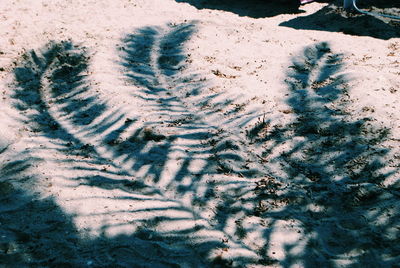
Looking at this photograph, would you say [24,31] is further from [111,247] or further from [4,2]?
[111,247]

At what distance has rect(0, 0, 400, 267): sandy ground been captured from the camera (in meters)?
3.00

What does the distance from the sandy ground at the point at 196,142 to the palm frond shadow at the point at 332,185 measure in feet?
0.05

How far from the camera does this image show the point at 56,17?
756cm

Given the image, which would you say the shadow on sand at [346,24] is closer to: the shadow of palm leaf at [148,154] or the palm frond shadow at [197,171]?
the palm frond shadow at [197,171]

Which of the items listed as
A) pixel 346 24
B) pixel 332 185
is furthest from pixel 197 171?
pixel 346 24

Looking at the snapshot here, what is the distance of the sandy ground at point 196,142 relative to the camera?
300cm

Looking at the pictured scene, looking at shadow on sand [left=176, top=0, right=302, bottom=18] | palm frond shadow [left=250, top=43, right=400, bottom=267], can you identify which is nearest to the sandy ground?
palm frond shadow [left=250, top=43, right=400, bottom=267]

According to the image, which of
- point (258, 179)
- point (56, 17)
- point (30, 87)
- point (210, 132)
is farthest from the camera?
point (56, 17)

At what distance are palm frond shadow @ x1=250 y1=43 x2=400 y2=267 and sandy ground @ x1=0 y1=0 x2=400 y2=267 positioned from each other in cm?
1

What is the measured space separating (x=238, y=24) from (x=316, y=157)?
4483 millimetres

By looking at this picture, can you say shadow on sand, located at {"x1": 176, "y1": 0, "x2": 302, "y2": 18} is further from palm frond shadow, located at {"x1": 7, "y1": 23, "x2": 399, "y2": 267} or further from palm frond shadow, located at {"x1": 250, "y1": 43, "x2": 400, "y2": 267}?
palm frond shadow, located at {"x1": 250, "y1": 43, "x2": 400, "y2": 267}

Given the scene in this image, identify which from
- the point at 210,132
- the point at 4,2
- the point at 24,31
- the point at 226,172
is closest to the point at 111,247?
the point at 226,172

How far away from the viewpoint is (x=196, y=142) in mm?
4344

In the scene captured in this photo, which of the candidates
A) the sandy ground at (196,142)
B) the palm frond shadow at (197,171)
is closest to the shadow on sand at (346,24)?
the sandy ground at (196,142)
